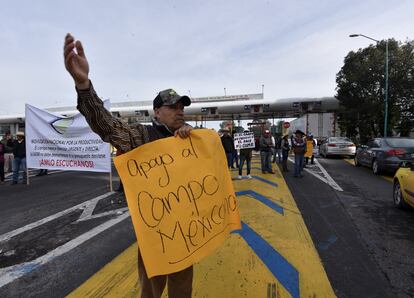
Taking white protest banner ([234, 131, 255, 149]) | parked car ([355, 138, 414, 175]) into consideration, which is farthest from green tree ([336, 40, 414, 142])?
white protest banner ([234, 131, 255, 149])

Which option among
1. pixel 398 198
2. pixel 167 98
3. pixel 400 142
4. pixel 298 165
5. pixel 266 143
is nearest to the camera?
pixel 167 98

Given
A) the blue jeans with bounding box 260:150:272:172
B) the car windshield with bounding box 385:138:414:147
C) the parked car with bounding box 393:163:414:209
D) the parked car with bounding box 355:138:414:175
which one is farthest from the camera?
the blue jeans with bounding box 260:150:272:172

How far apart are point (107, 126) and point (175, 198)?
2.10ft

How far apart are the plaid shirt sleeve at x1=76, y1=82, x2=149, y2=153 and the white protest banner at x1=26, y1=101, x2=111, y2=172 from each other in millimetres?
6580

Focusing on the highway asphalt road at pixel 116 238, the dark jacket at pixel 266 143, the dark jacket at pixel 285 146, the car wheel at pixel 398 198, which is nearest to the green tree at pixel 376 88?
the dark jacket at pixel 285 146

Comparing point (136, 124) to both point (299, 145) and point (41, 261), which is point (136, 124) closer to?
point (41, 261)

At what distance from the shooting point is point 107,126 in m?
2.08

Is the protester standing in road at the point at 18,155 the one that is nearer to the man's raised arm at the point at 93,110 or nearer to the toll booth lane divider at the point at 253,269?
the toll booth lane divider at the point at 253,269

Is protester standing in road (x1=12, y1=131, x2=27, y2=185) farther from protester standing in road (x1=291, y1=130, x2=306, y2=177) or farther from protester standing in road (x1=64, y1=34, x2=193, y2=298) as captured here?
protester standing in road (x1=64, y1=34, x2=193, y2=298)

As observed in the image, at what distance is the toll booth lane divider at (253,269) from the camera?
3.28 meters

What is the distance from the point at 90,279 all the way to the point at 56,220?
116 inches

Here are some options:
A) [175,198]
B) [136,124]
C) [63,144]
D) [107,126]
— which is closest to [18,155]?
[63,144]

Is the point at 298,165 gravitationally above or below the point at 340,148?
above

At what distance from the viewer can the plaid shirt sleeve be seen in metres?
1.96
